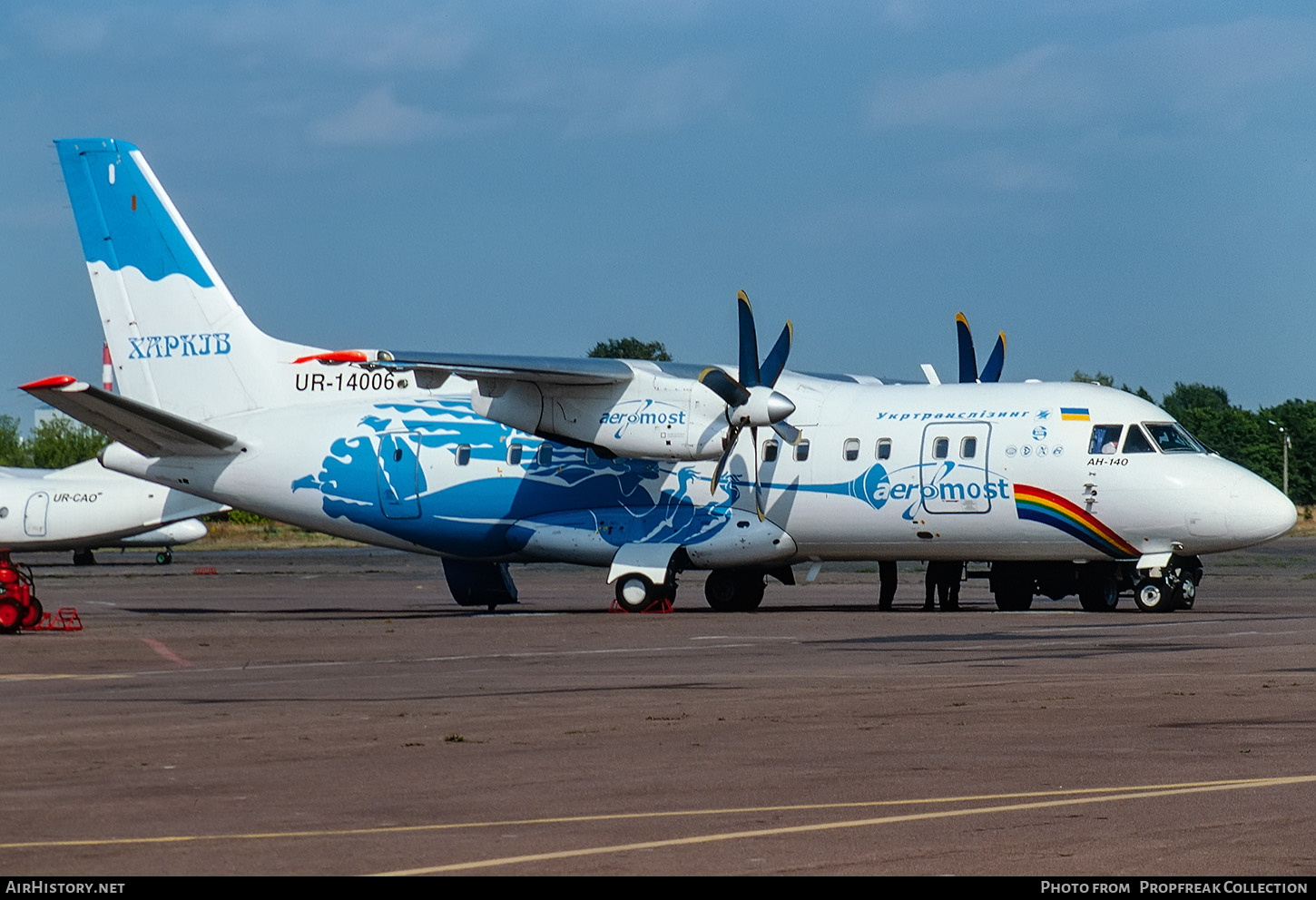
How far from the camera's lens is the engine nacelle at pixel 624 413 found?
30641mm

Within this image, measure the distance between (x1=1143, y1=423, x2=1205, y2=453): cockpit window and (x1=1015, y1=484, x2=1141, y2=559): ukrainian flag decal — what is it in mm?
1756

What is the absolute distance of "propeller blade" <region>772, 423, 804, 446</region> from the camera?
3112cm

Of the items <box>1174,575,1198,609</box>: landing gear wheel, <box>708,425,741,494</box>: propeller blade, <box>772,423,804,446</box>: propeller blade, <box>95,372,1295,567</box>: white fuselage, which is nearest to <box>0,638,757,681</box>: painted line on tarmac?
<box>708,425,741,494</box>: propeller blade

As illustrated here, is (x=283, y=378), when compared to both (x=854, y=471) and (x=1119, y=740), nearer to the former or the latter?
(x=854, y=471)

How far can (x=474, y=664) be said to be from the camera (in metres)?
20.1

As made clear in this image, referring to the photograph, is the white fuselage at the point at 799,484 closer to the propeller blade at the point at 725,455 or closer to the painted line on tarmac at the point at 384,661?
the propeller blade at the point at 725,455

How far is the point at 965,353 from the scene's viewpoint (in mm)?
36594

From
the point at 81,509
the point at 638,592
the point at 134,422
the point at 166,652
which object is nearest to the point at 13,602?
the point at 166,652

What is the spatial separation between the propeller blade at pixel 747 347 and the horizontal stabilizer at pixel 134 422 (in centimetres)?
1064

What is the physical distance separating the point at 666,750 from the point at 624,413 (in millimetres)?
19296

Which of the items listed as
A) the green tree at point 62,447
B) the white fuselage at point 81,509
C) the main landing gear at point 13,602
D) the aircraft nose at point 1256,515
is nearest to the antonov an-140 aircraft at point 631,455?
the aircraft nose at point 1256,515

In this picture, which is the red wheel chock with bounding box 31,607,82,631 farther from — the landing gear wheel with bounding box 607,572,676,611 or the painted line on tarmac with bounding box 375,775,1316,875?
the painted line on tarmac with bounding box 375,775,1316,875

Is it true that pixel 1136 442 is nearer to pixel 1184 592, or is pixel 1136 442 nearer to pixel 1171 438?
pixel 1171 438
